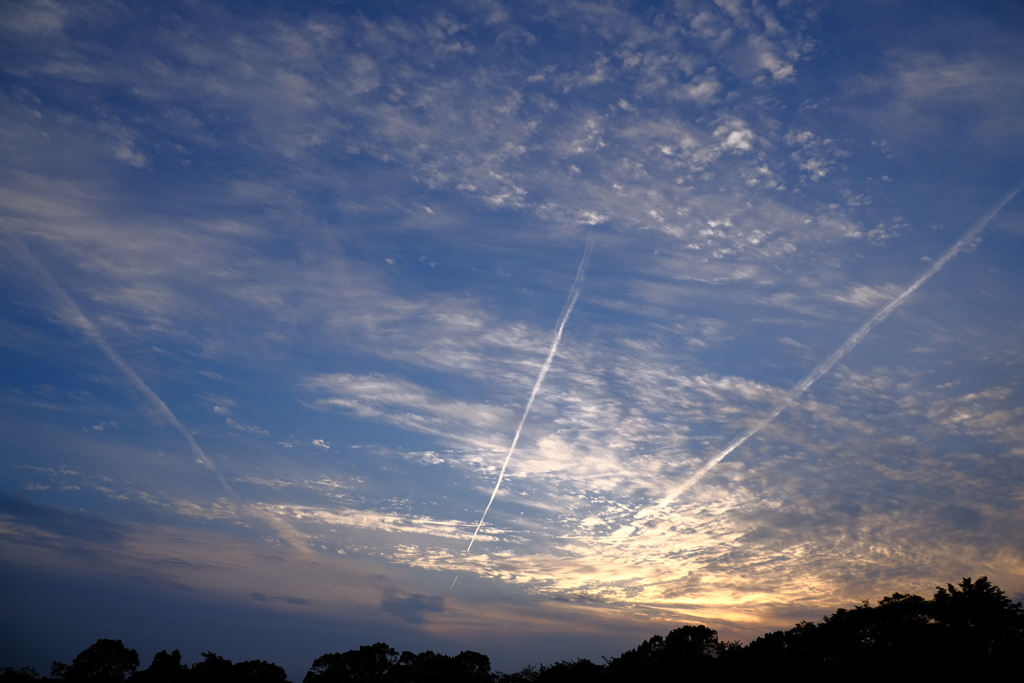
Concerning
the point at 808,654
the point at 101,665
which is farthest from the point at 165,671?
the point at 808,654

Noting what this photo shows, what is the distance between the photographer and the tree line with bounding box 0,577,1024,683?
4869 centimetres

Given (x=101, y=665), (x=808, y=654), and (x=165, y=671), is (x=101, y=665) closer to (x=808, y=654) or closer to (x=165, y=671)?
(x=165, y=671)

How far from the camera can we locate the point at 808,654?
63188 millimetres

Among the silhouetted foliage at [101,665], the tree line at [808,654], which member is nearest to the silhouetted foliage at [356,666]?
the tree line at [808,654]

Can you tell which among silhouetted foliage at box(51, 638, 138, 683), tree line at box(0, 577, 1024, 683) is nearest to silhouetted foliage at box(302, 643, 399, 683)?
tree line at box(0, 577, 1024, 683)

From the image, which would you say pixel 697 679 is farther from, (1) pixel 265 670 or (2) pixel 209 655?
(2) pixel 209 655

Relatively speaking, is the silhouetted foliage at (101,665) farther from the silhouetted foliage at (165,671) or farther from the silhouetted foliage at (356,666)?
the silhouetted foliage at (356,666)

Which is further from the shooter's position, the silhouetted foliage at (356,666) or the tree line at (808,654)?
the silhouetted foliage at (356,666)

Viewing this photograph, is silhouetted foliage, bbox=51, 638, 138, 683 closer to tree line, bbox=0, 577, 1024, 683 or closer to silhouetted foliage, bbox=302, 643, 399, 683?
tree line, bbox=0, 577, 1024, 683

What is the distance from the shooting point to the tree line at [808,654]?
48.7 m

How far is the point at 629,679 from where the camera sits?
88688 mm

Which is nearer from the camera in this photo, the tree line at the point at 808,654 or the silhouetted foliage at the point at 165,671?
the tree line at the point at 808,654

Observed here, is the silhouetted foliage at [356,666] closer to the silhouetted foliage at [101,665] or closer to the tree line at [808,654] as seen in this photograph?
the tree line at [808,654]

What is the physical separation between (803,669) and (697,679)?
62.2ft
